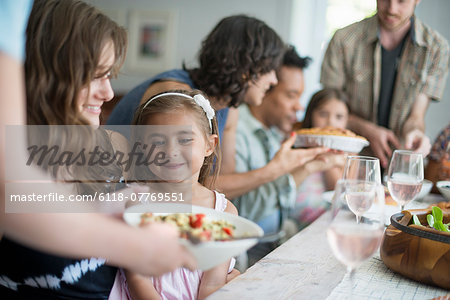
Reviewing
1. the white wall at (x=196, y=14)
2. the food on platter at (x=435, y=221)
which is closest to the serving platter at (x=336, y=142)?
the food on platter at (x=435, y=221)

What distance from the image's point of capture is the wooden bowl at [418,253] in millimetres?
980

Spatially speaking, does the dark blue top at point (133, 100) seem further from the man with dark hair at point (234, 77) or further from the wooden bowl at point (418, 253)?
the wooden bowl at point (418, 253)

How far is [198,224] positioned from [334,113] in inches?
85.0

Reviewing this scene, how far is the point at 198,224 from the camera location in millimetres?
866

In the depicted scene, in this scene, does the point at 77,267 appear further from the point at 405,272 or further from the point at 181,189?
the point at 405,272

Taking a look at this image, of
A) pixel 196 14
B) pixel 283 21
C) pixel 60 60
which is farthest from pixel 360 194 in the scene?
pixel 196 14

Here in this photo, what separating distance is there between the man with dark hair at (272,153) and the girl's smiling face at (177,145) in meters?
0.82

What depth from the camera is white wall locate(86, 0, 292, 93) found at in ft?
15.8

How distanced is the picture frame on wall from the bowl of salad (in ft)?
15.0

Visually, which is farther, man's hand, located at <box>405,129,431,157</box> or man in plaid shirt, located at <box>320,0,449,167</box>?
man in plaid shirt, located at <box>320,0,449,167</box>

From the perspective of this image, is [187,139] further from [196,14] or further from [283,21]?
[196,14]

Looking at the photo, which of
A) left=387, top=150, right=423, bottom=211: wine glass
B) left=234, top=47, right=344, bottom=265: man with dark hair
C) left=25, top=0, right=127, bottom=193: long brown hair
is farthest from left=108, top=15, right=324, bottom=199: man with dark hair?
left=25, top=0, right=127, bottom=193: long brown hair

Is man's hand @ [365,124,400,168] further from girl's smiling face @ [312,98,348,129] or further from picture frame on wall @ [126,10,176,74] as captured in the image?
picture frame on wall @ [126,10,176,74]

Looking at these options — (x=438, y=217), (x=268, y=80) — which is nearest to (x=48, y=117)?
(x=438, y=217)
